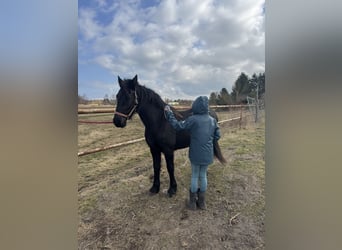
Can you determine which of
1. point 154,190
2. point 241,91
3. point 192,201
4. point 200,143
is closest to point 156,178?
point 154,190

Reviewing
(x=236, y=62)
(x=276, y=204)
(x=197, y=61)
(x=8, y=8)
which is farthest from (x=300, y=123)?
(x=8, y=8)

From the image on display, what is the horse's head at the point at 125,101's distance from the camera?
137 centimetres

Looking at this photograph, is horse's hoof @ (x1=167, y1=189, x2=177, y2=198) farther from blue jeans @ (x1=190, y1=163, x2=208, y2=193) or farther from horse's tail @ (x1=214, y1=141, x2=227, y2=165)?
horse's tail @ (x1=214, y1=141, x2=227, y2=165)

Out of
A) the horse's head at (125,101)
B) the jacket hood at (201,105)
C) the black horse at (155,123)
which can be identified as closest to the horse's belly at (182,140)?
the black horse at (155,123)

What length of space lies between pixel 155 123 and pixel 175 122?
213 mm

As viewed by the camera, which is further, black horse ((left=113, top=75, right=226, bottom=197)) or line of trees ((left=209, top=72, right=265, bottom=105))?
black horse ((left=113, top=75, right=226, bottom=197))

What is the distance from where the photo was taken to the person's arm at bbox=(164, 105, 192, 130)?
145 centimetres

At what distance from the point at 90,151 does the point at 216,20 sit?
1.04 metres

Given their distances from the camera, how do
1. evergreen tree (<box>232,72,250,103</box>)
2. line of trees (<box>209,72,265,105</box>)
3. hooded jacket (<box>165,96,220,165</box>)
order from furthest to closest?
hooded jacket (<box>165,96,220,165</box>) < evergreen tree (<box>232,72,250,103</box>) < line of trees (<box>209,72,265,105</box>)

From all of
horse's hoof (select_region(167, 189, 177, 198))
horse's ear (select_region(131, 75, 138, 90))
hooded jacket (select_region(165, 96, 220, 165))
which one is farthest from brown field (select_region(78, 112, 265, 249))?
horse's ear (select_region(131, 75, 138, 90))

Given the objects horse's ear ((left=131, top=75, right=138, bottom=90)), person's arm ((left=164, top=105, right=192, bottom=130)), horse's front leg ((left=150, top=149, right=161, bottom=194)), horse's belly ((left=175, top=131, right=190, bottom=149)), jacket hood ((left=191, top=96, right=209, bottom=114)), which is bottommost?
horse's front leg ((left=150, top=149, right=161, bottom=194))

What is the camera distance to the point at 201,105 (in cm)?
139

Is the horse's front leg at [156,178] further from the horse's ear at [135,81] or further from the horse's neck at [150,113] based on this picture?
the horse's ear at [135,81]

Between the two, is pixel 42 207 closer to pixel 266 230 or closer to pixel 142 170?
pixel 142 170
